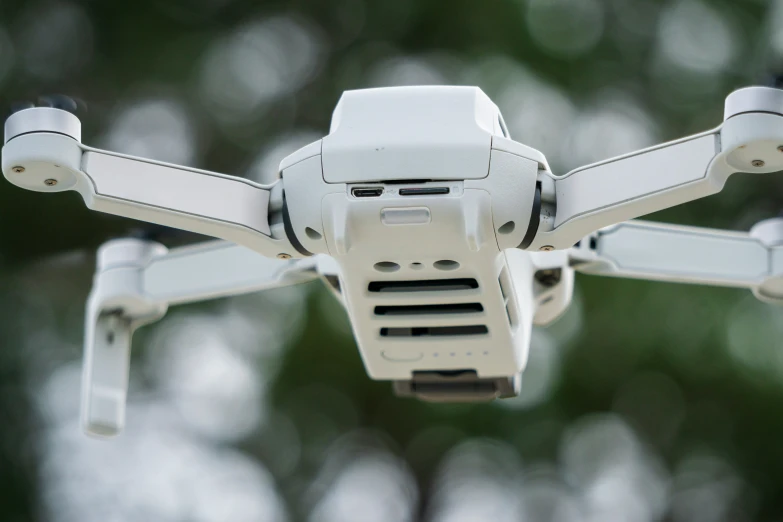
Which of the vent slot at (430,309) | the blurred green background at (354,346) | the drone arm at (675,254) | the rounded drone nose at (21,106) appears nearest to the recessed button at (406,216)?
the vent slot at (430,309)

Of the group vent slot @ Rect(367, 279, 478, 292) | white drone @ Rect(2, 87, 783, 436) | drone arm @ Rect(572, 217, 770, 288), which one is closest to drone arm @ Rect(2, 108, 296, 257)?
white drone @ Rect(2, 87, 783, 436)

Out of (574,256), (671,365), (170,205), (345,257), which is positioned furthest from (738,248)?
(671,365)

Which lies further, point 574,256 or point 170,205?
point 574,256

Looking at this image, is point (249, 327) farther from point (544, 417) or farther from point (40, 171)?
point (40, 171)

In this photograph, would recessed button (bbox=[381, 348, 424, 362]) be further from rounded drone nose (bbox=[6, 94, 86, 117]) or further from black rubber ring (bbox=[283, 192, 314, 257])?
rounded drone nose (bbox=[6, 94, 86, 117])

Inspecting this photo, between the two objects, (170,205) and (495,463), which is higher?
(495,463)
